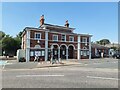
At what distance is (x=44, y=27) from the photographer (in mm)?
45000

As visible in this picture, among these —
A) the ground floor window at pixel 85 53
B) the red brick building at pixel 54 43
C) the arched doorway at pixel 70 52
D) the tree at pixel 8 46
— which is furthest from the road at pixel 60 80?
the tree at pixel 8 46

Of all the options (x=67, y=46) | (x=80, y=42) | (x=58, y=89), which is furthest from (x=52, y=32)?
(x=58, y=89)

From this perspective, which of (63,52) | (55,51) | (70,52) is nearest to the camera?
(55,51)

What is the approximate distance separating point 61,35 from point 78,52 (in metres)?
6.66

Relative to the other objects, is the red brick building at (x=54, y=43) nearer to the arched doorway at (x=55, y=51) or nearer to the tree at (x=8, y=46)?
the arched doorway at (x=55, y=51)

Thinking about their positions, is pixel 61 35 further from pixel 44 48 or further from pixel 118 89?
pixel 118 89

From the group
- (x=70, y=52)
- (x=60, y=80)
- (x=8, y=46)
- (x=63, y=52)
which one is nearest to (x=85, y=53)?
(x=70, y=52)

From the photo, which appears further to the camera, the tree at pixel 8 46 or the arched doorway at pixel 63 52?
the tree at pixel 8 46

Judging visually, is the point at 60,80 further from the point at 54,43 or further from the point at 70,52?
the point at 70,52

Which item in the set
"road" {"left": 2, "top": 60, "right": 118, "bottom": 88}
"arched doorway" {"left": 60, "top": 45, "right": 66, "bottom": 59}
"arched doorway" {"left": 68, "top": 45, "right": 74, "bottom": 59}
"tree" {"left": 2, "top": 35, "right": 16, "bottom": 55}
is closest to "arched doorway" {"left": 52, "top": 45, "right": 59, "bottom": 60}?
"arched doorway" {"left": 60, "top": 45, "right": 66, "bottom": 59}

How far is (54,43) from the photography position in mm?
44062

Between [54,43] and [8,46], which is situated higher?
[54,43]

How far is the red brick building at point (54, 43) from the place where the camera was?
40.2 meters

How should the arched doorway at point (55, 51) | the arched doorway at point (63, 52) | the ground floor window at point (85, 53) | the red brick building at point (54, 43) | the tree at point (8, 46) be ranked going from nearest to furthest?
the red brick building at point (54, 43)
the arched doorway at point (55, 51)
the arched doorway at point (63, 52)
the ground floor window at point (85, 53)
the tree at point (8, 46)
